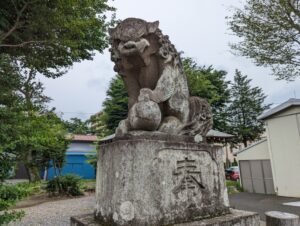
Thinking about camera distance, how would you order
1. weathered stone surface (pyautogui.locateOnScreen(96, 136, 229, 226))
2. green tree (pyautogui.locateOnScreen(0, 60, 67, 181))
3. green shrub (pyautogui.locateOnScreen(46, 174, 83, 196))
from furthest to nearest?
1. green shrub (pyautogui.locateOnScreen(46, 174, 83, 196))
2. green tree (pyautogui.locateOnScreen(0, 60, 67, 181))
3. weathered stone surface (pyautogui.locateOnScreen(96, 136, 229, 226))

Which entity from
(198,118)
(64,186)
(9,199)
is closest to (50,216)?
(9,199)

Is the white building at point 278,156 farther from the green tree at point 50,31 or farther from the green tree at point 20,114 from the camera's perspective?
the green tree at point 20,114

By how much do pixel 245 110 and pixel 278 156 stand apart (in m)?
13.3

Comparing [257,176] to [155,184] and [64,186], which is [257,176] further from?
[155,184]

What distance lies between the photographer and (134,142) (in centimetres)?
223

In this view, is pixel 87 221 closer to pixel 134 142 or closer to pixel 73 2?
pixel 134 142

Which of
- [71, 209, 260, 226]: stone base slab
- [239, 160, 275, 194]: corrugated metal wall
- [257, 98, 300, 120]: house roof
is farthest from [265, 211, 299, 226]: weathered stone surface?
[239, 160, 275, 194]: corrugated metal wall

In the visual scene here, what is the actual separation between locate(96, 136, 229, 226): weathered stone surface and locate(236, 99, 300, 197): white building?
375 inches

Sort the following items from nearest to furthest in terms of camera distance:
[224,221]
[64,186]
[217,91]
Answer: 1. [224,221]
2. [64,186]
3. [217,91]

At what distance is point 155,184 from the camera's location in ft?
7.27

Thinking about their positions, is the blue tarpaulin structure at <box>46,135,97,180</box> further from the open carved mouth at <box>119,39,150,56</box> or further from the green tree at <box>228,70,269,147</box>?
the open carved mouth at <box>119,39,150,56</box>

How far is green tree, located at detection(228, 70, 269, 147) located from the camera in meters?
22.5

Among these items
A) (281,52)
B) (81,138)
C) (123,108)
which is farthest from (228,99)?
(81,138)

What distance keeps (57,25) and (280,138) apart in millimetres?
9908
